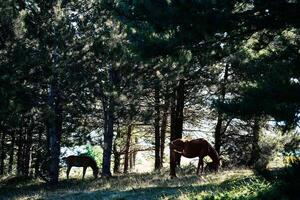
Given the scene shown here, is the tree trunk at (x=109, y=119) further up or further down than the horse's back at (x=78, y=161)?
further up

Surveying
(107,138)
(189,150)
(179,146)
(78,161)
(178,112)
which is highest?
(178,112)

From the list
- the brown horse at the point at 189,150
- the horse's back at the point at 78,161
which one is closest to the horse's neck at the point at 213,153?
the brown horse at the point at 189,150

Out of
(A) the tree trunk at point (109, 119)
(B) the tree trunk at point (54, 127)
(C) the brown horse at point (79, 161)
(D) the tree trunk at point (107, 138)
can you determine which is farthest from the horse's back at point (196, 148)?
(C) the brown horse at point (79, 161)

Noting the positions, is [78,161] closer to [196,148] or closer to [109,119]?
[109,119]

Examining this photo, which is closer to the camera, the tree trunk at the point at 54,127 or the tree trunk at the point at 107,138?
the tree trunk at the point at 54,127

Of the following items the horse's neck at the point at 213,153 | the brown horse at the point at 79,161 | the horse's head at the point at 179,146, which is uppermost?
the horse's head at the point at 179,146

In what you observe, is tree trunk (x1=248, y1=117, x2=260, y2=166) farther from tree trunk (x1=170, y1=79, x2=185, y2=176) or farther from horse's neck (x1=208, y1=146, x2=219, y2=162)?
horse's neck (x1=208, y1=146, x2=219, y2=162)

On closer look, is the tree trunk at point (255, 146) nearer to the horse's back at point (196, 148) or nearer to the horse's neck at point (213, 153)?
the horse's neck at point (213, 153)

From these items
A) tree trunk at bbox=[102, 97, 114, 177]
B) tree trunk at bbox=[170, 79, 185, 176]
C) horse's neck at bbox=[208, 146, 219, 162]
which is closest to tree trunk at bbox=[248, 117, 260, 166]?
tree trunk at bbox=[170, 79, 185, 176]

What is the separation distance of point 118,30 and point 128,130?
1436cm

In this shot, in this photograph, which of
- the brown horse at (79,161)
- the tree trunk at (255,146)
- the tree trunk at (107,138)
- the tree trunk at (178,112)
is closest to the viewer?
the tree trunk at (107,138)

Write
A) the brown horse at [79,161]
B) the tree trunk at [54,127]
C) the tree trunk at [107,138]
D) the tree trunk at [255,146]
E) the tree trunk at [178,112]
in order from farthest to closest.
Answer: the tree trunk at [178,112] → the brown horse at [79,161] → the tree trunk at [255,146] → the tree trunk at [107,138] → the tree trunk at [54,127]

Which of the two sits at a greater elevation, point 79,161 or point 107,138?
point 107,138

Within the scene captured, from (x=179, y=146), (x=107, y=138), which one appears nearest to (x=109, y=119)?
(x=107, y=138)
